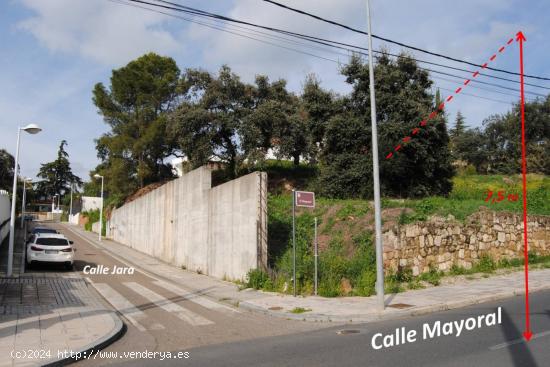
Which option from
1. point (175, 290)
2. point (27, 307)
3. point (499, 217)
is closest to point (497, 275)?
point (499, 217)

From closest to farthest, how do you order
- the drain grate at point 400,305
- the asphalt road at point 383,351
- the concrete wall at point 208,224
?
the asphalt road at point 383,351
the drain grate at point 400,305
the concrete wall at point 208,224

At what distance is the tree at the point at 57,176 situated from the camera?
9844cm

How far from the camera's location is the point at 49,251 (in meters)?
18.8

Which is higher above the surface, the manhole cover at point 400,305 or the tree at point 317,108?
the tree at point 317,108

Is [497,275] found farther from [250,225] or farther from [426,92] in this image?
[426,92]

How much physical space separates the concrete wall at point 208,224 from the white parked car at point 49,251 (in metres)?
5.25

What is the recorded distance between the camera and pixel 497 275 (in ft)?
53.3

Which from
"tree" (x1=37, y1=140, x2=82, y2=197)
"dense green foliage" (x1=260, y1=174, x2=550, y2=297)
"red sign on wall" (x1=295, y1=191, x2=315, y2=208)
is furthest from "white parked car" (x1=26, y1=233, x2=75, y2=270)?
"tree" (x1=37, y1=140, x2=82, y2=197)

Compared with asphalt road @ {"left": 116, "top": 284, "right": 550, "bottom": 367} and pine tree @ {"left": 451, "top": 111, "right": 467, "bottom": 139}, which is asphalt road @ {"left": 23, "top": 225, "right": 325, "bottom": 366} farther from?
pine tree @ {"left": 451, "top": 111, "right": 467, "bottom": 139}

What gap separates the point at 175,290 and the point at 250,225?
3311 millimetres

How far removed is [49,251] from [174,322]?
11104mm

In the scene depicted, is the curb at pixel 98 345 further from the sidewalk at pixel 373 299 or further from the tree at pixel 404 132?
the tree at pixel 404 132

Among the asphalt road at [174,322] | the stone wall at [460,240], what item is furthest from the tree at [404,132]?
the asphalt road at [174,322]

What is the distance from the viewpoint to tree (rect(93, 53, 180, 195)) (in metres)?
43.0
